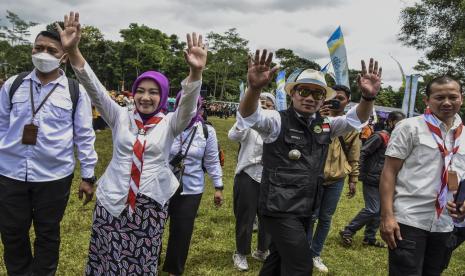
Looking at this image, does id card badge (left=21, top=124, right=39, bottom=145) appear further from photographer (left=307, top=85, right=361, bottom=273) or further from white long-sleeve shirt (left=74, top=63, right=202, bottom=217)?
photographer (left=307, top=85, right=361, bottom=273)

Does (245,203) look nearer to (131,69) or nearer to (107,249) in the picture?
(107,249)

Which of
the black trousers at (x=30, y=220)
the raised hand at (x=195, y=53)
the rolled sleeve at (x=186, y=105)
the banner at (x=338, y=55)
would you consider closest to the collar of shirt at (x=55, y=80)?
the black trousers at (x=30, y=220)

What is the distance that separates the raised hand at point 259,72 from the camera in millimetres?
2492

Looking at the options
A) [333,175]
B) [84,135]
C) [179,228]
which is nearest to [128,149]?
[84,135]

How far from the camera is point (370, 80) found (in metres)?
3.03

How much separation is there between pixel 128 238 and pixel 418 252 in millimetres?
2098

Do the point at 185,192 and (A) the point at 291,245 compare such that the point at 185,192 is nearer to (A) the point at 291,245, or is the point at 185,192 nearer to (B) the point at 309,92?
(A) the point at 291,245

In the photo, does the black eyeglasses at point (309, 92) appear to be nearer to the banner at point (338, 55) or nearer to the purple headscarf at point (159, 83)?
the purple headscarf at point (159, 83)

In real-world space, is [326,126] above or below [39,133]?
above

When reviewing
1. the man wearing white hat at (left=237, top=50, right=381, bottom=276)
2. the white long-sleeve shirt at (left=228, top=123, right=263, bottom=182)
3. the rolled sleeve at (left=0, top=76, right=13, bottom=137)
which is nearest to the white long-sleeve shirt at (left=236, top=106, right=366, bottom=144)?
the man wearing white hat at (left=237, top=50, right=381, bottom=276)

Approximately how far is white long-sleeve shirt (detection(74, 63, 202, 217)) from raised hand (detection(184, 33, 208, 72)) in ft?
0.86

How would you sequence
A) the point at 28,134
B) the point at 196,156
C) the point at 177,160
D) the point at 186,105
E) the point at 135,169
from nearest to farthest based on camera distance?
the point at 186,105 < the point at 135,169 < the point at 28,134 < the point at 177,160 < the point at 196,156

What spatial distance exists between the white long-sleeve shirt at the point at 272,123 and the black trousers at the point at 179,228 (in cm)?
124

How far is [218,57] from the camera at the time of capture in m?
66.1
